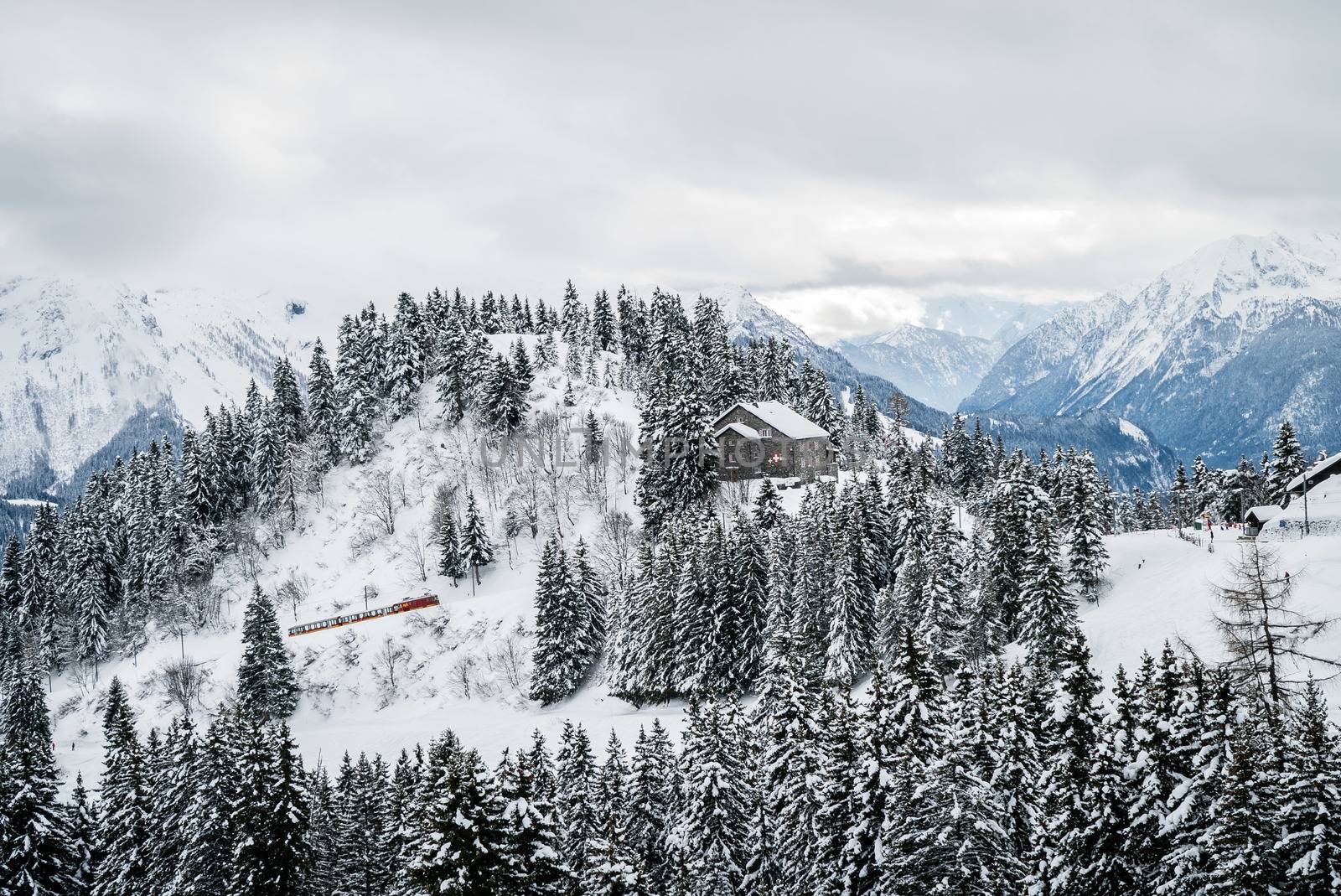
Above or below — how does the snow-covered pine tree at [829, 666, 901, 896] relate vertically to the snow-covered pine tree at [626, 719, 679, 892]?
above

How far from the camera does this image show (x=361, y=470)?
104 metres

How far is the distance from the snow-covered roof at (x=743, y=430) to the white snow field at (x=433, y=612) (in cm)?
876

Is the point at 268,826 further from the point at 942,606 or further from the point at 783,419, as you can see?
the point at 783,419

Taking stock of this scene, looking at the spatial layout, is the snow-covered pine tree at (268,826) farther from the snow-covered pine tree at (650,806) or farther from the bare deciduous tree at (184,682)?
the bare deciduous tree at (184,682)

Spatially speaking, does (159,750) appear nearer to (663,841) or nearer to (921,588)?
(663,841)

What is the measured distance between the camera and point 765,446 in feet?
311

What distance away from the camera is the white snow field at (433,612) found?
5231 cm

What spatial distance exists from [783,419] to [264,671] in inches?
2399

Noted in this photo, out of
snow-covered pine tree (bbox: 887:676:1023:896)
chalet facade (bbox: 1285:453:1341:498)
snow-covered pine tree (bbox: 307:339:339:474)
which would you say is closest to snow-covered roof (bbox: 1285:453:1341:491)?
chalet facade (bbox: 1285:453:1341:498)

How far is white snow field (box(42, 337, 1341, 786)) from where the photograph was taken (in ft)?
172

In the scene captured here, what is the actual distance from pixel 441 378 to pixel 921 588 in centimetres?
7711

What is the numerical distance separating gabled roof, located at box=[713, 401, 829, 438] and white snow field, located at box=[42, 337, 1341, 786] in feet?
34.0

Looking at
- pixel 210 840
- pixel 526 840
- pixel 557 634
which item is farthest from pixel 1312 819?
pixel 557 634

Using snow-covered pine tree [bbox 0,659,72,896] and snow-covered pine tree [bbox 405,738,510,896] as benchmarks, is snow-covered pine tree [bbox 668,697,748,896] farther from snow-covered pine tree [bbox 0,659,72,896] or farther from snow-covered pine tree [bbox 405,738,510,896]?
snow-covered pine tree [bbox 0,659,72,896]
